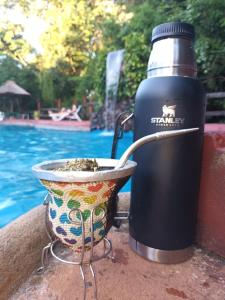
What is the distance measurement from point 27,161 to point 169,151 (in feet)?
14.9

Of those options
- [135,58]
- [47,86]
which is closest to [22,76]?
[47,86]

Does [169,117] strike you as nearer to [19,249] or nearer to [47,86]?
[19,249]

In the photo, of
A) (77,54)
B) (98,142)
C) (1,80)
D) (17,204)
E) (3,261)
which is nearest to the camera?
(3,261)

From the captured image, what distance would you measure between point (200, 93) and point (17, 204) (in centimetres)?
288

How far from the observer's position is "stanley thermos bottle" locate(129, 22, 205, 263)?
116 centimetres

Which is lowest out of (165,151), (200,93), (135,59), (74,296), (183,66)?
(74,296)

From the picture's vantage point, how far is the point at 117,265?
4.24 feet

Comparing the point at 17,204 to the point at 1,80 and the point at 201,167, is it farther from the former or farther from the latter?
the point at 1,80

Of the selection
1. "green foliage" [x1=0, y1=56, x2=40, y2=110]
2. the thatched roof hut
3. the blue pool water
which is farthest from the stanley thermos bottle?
"green foliage" [x1=0, y1=56, x2=40, y2=110]

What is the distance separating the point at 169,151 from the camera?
46.6 inches

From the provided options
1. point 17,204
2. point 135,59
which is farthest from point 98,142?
point 17,204

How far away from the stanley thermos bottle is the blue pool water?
2.14m

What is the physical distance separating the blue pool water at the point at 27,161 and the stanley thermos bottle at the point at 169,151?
7.02 ft

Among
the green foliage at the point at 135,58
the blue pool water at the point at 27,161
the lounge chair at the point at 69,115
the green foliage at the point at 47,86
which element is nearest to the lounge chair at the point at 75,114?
the lounge chair at the point at 69,115
